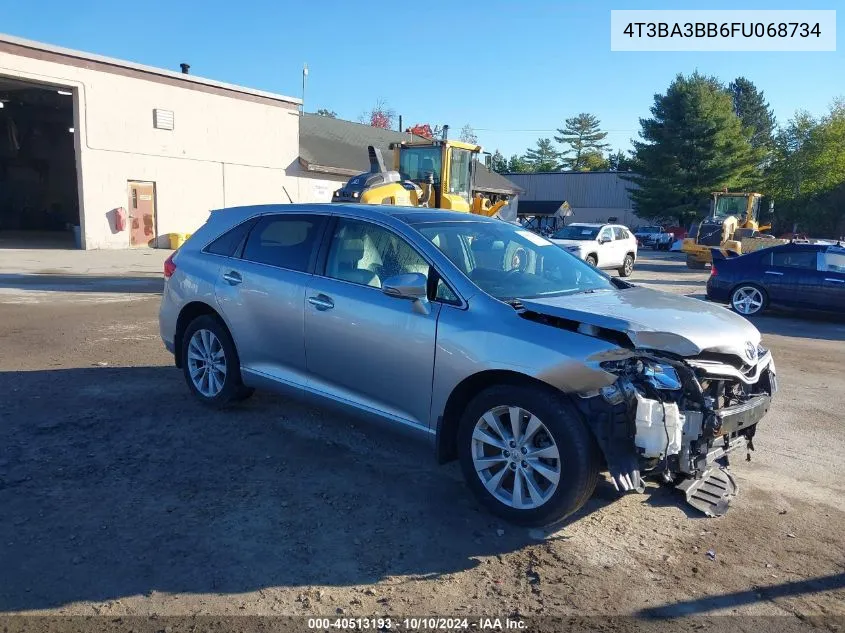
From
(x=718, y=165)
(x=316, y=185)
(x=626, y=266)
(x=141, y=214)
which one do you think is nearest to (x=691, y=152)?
(x=718, y=165)

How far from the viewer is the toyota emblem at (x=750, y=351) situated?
4.10 meters

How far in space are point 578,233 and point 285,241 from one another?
17.1 m

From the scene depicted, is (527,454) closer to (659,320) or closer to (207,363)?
(659,320)

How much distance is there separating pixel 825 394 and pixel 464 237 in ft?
15.5

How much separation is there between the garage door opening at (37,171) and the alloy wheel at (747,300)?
28.8 m

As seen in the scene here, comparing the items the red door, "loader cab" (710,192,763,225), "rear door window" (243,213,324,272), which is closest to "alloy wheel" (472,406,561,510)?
"rear door window" (243,213,324,272)

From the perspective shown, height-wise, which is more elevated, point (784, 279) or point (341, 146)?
point (341, 146)

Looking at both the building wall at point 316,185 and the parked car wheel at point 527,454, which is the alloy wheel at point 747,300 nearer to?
the parked car wheel at point 527,454

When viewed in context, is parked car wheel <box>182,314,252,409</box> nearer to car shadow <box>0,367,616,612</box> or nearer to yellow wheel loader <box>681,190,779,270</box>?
car shadow <box>0,367,616,612</box>

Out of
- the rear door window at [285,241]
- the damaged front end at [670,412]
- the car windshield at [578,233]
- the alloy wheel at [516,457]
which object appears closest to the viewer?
the damaged front end at [670,412]

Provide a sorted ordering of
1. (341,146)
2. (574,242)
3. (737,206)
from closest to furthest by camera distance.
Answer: (574,242), (737,206), (341,146)

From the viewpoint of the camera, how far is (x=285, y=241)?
5395mm

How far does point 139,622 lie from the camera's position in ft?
9.75

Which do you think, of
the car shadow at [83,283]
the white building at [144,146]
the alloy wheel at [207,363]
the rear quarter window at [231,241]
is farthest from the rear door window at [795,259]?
the white building at [144,146]
